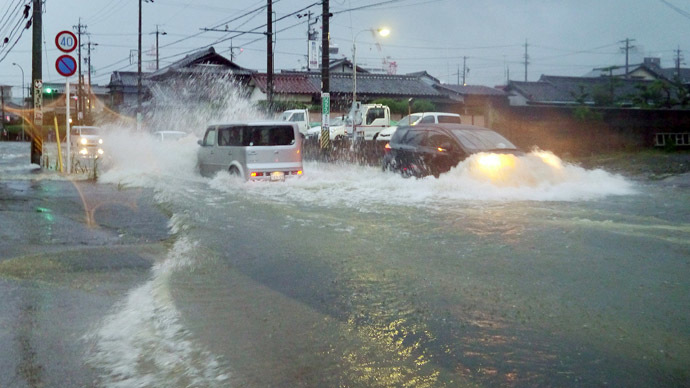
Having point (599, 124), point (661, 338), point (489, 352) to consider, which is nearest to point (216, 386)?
point (489, 352)

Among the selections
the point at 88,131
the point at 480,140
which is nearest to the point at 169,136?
the point at 88,131

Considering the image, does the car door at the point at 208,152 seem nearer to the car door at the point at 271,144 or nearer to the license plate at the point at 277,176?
the car door at the point at 271,144

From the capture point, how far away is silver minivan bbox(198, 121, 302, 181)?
15438mm

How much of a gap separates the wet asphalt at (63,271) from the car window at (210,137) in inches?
134

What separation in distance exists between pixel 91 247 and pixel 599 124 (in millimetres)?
22660

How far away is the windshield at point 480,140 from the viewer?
14486 mm

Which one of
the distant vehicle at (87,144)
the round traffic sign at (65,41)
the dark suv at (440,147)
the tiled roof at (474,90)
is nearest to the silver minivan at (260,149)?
the dark suv at (440,147)

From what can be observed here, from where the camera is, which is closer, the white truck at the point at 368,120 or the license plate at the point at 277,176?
the license plate at the point at 277,176

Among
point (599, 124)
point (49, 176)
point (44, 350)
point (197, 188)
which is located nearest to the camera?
point (44, 350)

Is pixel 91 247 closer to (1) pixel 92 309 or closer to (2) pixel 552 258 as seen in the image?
(1) pixel 92 309

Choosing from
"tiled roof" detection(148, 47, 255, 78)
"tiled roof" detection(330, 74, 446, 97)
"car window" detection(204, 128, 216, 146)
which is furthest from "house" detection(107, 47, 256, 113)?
"car window" detection(204, 128, 216, 146)

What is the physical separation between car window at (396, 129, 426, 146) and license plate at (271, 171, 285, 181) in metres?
3.01

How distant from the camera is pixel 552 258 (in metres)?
7.71

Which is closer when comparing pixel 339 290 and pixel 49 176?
pixel 339 290
